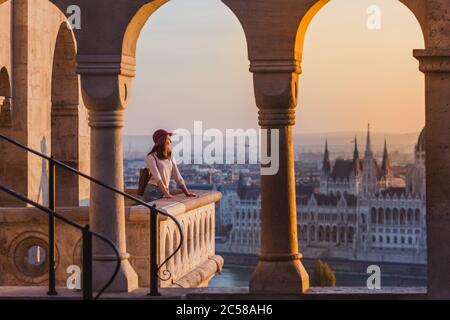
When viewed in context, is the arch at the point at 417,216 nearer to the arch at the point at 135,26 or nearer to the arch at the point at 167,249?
the arch at the point at 167,249

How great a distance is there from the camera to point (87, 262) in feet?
25.1

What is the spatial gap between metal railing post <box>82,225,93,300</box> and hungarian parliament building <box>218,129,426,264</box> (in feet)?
357

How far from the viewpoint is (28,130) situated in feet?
48.2

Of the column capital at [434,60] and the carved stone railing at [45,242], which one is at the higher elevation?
the column capital at [434,60]

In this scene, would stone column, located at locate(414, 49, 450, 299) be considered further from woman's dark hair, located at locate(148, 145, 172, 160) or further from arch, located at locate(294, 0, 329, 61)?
woman's dark hair, located at locate(148, 145, 172, 160)

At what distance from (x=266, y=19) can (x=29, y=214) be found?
307cm

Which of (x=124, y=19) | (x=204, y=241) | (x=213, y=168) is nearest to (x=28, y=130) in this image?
(x=204, y=241)

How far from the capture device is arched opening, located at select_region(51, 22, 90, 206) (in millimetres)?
16188

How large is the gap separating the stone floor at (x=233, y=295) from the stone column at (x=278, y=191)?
10cm

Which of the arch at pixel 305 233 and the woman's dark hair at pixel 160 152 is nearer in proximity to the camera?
the woman's dark hair at pixel 160 152

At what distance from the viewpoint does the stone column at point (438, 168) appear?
326 inches

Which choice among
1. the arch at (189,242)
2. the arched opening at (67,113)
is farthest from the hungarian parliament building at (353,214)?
the arch at (189,242)


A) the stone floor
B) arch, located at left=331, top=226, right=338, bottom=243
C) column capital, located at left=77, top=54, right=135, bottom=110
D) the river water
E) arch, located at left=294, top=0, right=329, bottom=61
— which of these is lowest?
the river water

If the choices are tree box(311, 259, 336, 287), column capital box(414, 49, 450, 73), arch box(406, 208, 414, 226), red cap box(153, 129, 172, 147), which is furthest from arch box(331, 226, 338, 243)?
column capital box(414, 49, 450, 73)
